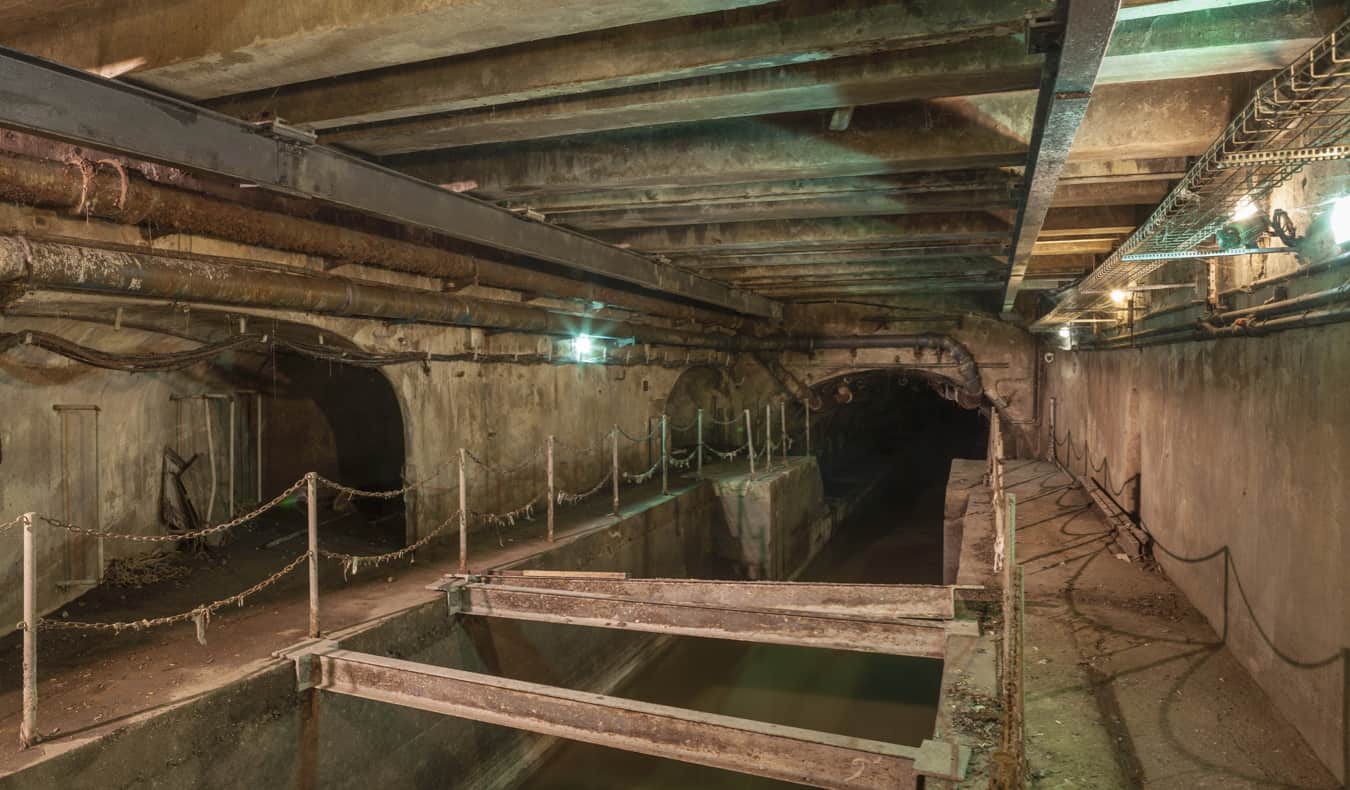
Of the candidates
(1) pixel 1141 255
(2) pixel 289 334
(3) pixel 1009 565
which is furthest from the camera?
(2) pixel 289 334

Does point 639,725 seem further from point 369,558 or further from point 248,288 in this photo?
point 248,288

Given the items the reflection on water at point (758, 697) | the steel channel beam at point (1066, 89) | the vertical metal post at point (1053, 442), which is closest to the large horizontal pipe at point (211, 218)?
the reflection on water at point (758, 697)

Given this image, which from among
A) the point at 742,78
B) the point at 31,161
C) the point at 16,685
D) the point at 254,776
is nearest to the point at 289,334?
the point at 31,161

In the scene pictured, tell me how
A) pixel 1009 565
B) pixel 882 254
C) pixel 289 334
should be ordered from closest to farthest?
pixel 1009 565
pixel 289 334
pixel 882 254

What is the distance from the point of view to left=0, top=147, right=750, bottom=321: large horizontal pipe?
14.3 ft

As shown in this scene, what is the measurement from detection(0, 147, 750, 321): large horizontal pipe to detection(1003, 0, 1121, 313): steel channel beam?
500 centimetres

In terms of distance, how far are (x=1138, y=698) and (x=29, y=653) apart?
596cm

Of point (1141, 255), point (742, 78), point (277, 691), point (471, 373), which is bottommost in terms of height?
point (277, 691)

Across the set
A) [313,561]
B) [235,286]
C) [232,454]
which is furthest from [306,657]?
[232,454]

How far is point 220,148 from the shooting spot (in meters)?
4.20

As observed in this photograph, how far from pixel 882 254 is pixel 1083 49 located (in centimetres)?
645

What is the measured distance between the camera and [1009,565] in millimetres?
3623

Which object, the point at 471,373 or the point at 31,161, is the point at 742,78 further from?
the point at 471,373

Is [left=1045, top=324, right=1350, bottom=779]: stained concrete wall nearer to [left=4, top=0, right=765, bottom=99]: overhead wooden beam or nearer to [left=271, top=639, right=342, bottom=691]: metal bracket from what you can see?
[left=4, top=0, right=765, bottom=99]: overhead wooden beam
